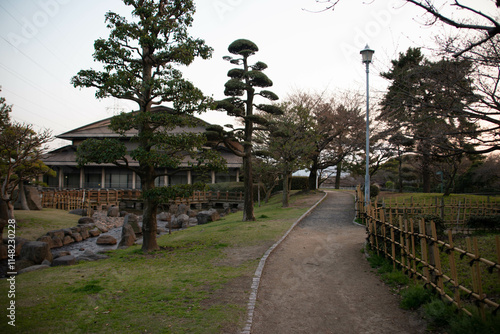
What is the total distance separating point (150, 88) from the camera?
1043 centimetres

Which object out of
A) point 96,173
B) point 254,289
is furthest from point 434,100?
point 96,173

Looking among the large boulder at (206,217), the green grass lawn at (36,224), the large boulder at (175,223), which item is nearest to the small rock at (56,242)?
the green grass lawn at (36,224)

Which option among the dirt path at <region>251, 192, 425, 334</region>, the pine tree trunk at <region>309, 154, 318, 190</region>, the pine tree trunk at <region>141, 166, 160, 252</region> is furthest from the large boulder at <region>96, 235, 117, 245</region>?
the pine tree trunk at <region>309, 154, 318, 190</region>

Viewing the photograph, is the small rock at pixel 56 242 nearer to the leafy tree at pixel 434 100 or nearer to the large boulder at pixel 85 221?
the large boulder at pixel 85 221

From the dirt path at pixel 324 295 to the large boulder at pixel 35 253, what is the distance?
8.74 meters

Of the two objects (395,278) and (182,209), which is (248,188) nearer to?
(395,278)

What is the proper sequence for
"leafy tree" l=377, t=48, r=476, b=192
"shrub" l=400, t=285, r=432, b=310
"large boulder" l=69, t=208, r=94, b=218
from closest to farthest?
1. "shrub" l=400, t=285, r=432, b=310
2. "leafy tree" l=377, t=48, r=476, b=192
3. "large boulder" l=69, t=208, r=94, b=218

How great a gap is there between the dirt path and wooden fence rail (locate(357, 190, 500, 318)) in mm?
673

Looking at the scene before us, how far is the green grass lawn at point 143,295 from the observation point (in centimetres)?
477

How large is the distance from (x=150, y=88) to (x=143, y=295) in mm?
6837

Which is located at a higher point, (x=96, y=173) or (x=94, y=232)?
(x=96, y=173)

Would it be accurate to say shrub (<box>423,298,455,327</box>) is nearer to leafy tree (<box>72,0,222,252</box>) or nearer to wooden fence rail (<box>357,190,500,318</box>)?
wooden fence rail (<box>357,190,500,318</box>)

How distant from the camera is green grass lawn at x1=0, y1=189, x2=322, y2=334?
→ 477 cm

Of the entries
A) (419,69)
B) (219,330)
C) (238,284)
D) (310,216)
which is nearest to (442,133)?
(419,69)
